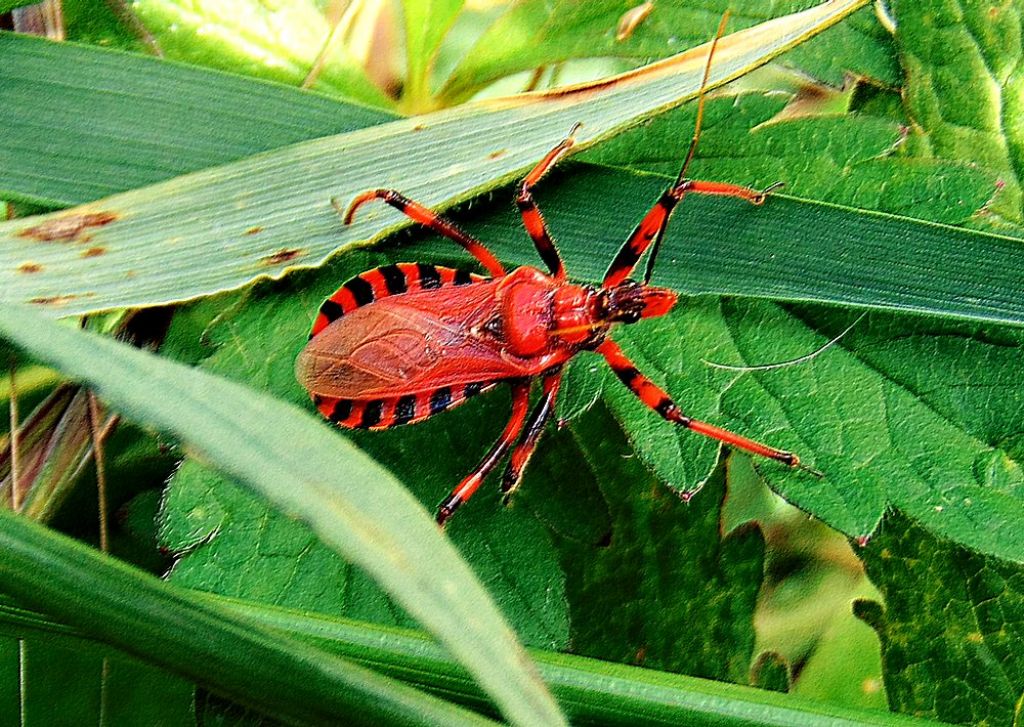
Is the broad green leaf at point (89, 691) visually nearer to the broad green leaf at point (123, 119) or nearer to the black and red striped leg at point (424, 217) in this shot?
the broad green leaf at point (123, 119)

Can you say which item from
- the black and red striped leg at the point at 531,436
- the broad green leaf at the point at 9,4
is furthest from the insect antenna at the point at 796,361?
the broad green leaf at the point at 9,4

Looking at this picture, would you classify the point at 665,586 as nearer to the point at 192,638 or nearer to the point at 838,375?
the point at 838,375

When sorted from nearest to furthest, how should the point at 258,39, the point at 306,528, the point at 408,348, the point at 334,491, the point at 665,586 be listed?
the point at 334,491 → the point at 306,528 → the point at 408,348 → the point at 258,39 → the point at 665,586

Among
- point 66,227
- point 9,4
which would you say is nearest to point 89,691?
point 66,227

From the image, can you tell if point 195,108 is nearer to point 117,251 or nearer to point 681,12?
point 117,251

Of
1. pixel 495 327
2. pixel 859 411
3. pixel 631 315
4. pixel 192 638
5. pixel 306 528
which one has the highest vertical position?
pixel 495 327

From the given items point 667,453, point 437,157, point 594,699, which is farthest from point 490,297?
point 594,699
